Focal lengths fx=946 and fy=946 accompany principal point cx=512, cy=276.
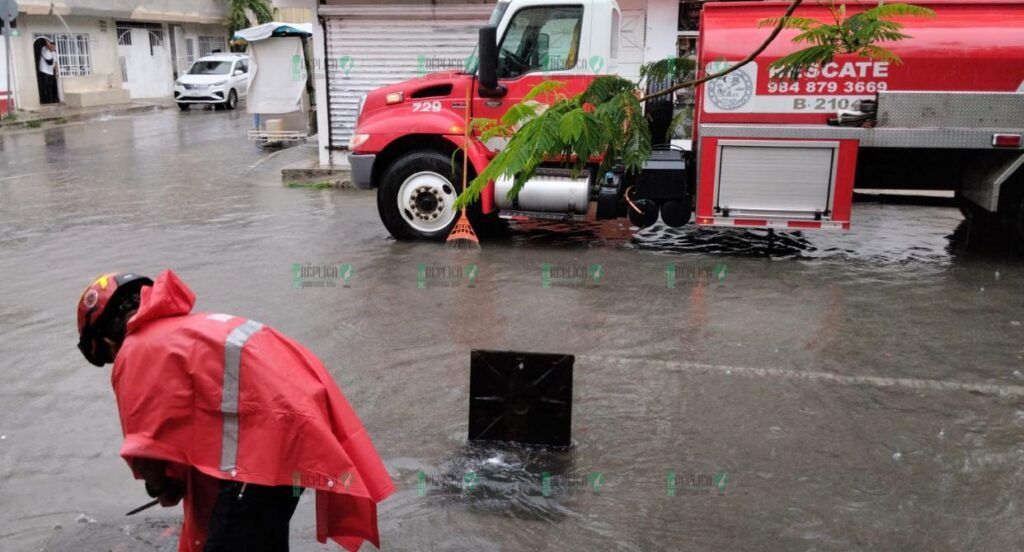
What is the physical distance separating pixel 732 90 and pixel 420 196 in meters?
3.50

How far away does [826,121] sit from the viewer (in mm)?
9117

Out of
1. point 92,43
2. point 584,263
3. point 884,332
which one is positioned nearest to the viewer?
point 884,332

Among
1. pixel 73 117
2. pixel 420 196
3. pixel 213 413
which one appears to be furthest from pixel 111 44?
pixel 213 413

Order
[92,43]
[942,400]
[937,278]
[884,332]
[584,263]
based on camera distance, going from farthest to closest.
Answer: [92,43]
[584,263]
[937,278]
[884,332]
[942,400]

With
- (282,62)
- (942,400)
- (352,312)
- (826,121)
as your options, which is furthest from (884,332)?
(282,62)

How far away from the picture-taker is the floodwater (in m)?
4.42

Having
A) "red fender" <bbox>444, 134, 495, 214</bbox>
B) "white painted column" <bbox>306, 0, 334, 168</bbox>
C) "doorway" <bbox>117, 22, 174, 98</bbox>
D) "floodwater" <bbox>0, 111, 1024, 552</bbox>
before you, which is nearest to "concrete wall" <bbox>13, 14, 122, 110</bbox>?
"doorway" <bbox>117, 22, 174, 98</bbox>

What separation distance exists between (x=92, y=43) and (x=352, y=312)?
27891 millimetres

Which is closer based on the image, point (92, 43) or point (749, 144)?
point (749, 144)

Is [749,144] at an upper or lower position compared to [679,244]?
upper

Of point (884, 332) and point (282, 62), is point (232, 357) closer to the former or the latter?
point (884, 332)

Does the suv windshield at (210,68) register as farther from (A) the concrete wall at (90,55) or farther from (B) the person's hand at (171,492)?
(B) the person's hand at (171,492)

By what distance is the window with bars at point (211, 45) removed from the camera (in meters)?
38.6

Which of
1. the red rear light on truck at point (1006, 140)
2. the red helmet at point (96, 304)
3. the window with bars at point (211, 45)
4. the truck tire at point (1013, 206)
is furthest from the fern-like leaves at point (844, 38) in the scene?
the window with bars at point (211, 45)
